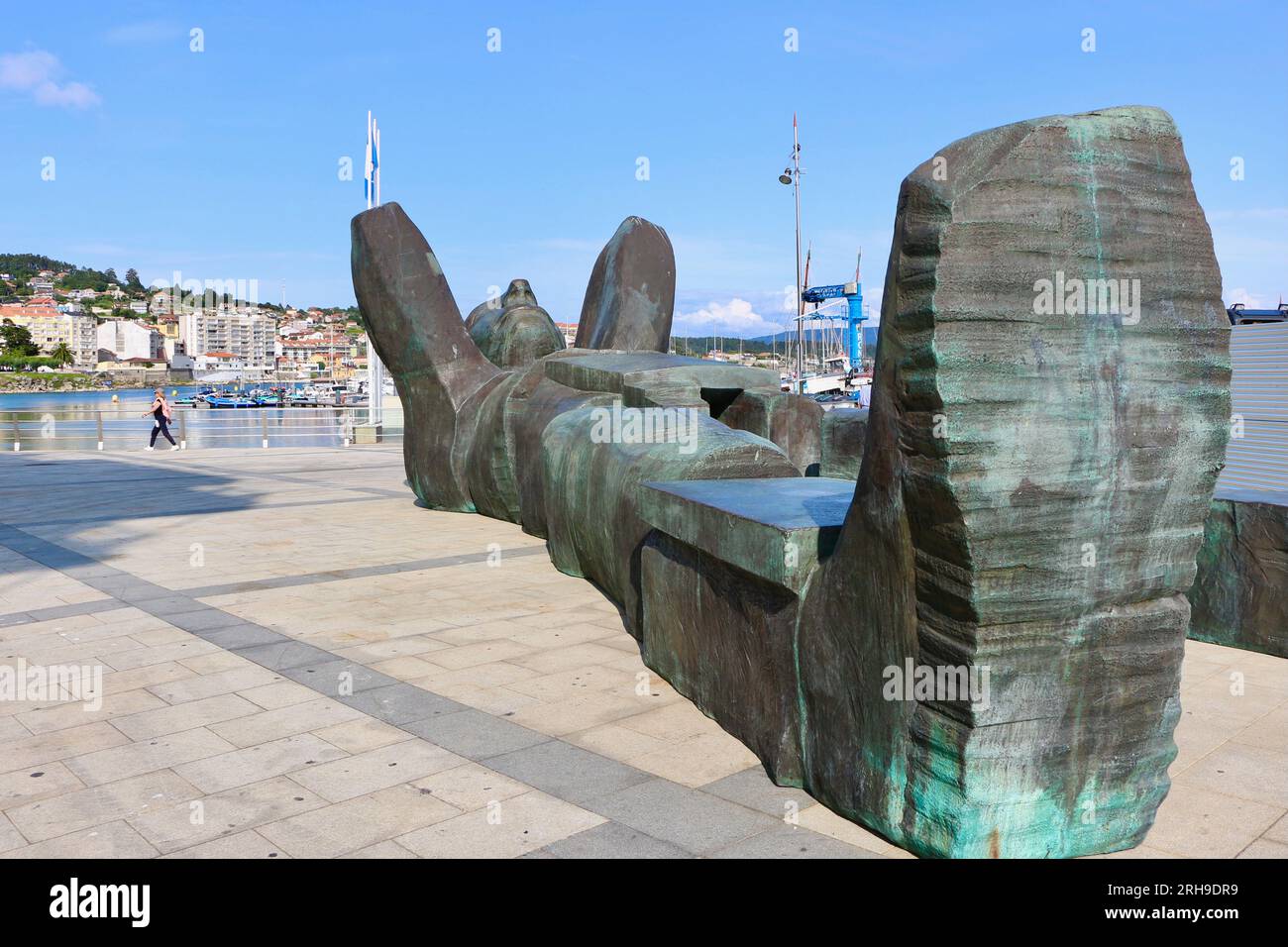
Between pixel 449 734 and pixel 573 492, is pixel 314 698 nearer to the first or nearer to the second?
pixel 449 734

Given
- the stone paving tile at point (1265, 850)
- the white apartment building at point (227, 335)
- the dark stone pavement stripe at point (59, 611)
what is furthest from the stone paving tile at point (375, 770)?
the white apartment building at point (227, 335)

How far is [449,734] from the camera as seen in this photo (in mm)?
4258

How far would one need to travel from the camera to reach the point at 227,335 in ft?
467

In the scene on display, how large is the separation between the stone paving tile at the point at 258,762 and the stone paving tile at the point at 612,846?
1.23 m

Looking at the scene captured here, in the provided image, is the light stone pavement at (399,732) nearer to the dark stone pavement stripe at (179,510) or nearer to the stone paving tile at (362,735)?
the stone paving tile at (362,735)

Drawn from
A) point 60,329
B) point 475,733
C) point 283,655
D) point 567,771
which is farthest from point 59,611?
point 60,329

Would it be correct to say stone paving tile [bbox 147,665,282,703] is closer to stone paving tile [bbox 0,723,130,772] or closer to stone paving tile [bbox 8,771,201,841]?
stone paving tile [bbox 0,723,130,772]

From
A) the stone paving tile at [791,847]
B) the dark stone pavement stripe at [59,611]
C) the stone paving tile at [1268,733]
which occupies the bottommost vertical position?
the stone paving tile at [791,847]

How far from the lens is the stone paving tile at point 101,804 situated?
3.41m

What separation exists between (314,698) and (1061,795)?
3202 mm

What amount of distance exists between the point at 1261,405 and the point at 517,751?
26.8 feet

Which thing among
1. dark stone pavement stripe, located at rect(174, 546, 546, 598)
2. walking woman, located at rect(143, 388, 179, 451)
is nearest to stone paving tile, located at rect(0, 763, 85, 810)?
dark stone pavement stripe, located at rect(174, 546, 546, 598)

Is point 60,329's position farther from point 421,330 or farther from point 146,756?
point 146,756

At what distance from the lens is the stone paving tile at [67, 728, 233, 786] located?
3873mm
